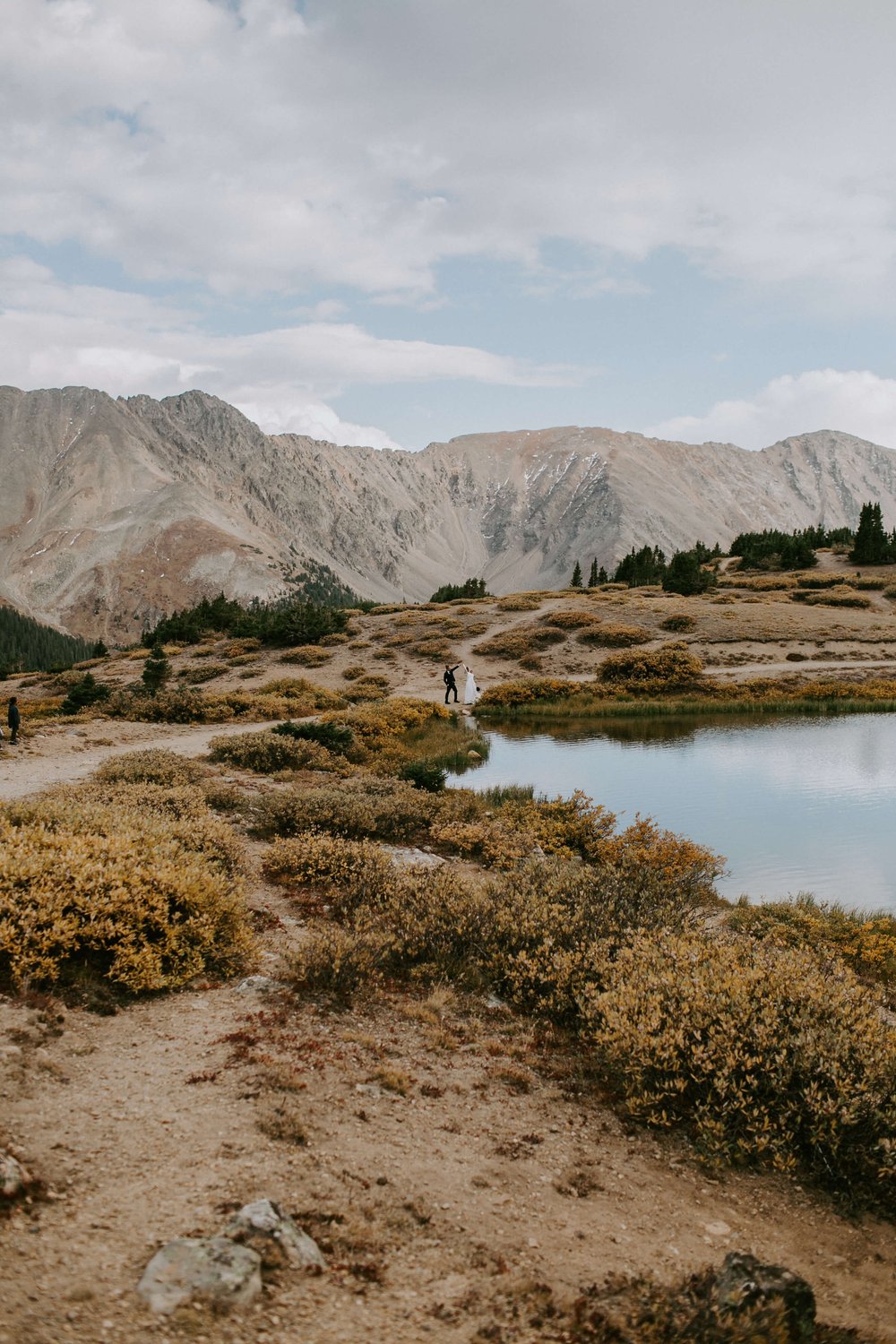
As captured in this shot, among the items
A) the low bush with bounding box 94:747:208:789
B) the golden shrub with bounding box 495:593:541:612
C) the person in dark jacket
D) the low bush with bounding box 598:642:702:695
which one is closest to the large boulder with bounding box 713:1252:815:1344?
the low bush with bounding box 94:747:208:789

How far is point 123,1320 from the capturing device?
4016mm

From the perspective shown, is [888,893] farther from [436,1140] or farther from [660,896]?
[436,1140]

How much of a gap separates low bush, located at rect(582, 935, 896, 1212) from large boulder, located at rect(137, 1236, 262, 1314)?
388 cm

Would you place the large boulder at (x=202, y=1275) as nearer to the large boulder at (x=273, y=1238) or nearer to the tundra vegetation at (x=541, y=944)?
the large boulder at (x=273, y=1238)

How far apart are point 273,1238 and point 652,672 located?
145 ft

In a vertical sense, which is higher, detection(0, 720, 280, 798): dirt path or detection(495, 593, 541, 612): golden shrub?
detection(495, 593, 541, 612): golden shrub

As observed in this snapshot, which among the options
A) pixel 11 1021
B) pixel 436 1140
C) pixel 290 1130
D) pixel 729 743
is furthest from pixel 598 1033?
pixel 729 743

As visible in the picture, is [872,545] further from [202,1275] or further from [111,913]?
[202,1275]

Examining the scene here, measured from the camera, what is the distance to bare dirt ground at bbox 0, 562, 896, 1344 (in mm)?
4434

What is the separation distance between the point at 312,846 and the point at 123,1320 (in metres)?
9.32

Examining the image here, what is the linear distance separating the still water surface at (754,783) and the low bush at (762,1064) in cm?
721

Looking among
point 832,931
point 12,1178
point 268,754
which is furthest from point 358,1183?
point 268,754

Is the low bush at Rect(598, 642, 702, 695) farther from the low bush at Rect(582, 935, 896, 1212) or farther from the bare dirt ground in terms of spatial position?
the bare dirt ground

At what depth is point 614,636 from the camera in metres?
56.3
